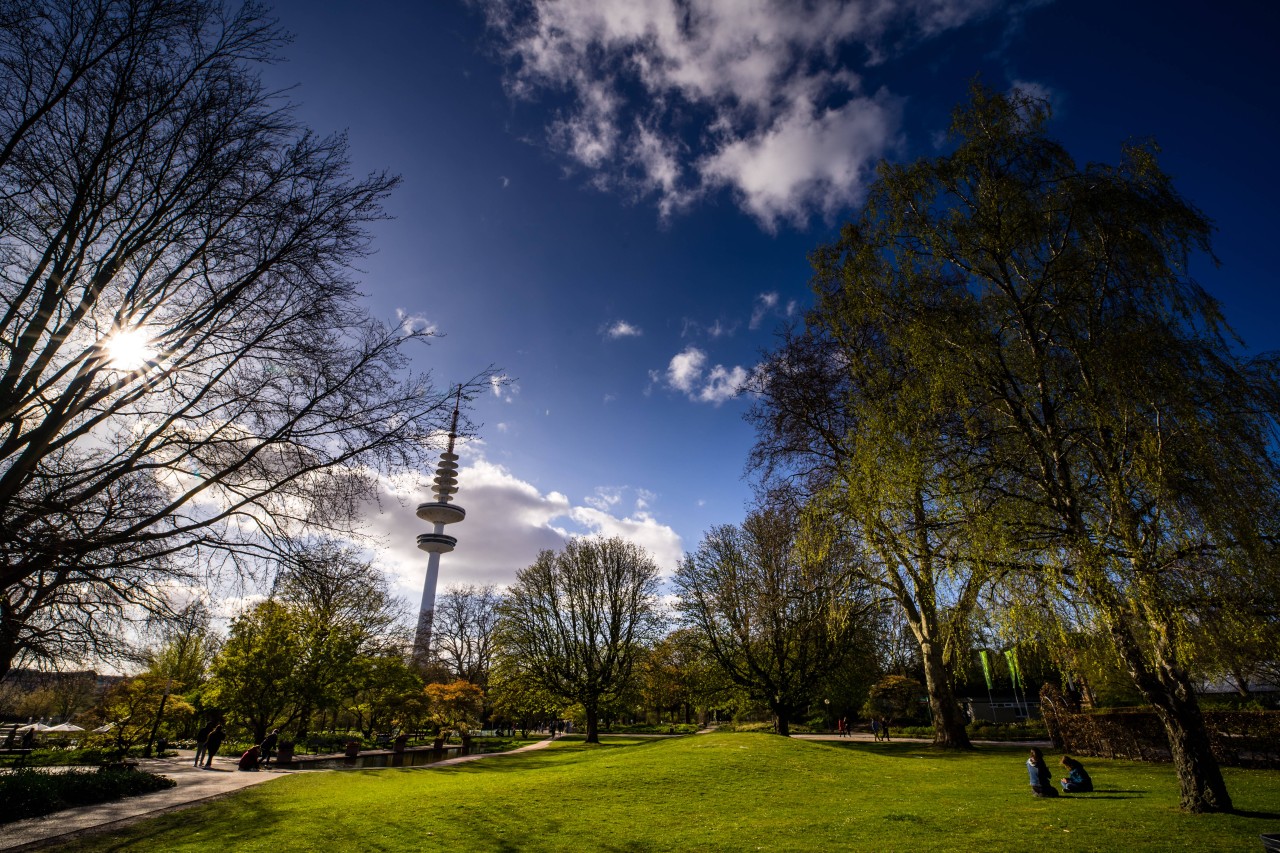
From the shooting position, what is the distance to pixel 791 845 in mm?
8023

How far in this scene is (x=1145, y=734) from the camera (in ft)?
61.0

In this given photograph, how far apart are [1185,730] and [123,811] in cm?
2011

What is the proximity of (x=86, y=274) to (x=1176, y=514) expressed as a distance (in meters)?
15.8

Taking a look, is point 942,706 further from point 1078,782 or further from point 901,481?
point 901,481

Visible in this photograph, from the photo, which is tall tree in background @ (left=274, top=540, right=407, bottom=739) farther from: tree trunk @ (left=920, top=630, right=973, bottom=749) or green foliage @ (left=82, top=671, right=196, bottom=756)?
tree trunk @ (left=920, top=630, right=973, bottom=749)

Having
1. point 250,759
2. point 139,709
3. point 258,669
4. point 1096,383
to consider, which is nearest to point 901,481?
point 1096,383

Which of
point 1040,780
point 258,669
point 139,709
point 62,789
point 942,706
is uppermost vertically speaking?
point 258,669

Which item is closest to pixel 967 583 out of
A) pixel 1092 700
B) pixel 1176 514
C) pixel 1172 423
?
pixel 1176 514

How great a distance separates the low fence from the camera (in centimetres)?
1603

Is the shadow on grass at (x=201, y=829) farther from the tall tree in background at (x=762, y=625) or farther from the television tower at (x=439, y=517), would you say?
the television tower at (x=439, y=517)

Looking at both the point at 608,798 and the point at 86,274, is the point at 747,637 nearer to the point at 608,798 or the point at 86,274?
the point at 608,798

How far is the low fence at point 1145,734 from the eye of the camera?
631 inches

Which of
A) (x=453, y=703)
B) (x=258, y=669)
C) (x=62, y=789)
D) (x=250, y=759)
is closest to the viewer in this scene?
(x=62, y=789)

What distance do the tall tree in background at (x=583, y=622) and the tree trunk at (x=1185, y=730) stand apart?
31123 mm
